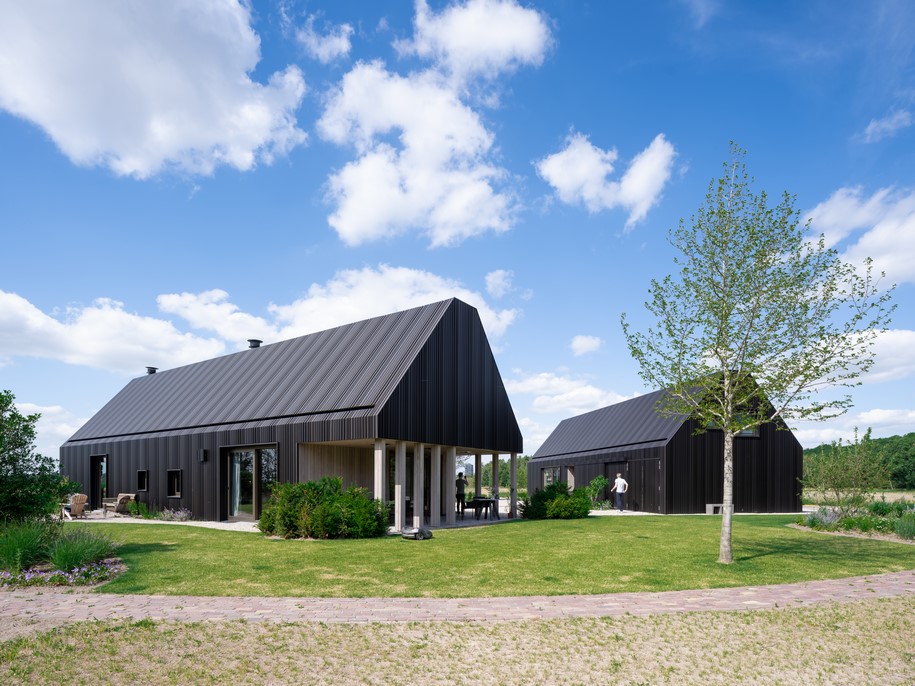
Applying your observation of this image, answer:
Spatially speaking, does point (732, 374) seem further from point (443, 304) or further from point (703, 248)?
point (443, 304)

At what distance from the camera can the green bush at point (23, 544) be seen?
10312 mm

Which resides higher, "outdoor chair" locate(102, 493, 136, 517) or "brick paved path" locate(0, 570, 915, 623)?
"brick paved path" locate(0, 570, 915, 623)

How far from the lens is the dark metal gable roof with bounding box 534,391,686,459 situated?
2927 centimetres

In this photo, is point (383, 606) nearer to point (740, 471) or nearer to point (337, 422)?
point (337, 422)

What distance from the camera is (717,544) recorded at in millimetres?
14883

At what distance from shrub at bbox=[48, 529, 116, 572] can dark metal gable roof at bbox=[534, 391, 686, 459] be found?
65.4ft

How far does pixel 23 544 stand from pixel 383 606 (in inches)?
248

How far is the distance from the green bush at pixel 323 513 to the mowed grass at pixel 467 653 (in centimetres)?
853

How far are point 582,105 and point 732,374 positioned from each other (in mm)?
6810

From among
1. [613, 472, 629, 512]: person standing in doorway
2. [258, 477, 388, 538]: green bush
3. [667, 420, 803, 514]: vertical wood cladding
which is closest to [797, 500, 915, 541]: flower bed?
[667, 420, 803, 514]: vertical wood cladding

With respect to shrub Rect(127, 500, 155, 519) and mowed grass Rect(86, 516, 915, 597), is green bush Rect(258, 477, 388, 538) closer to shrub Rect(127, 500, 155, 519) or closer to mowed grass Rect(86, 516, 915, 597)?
mowed grass Rect(86, 516, 915, 597)

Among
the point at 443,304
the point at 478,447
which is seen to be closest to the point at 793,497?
the point at 478,447

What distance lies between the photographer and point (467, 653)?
6727 millimetres

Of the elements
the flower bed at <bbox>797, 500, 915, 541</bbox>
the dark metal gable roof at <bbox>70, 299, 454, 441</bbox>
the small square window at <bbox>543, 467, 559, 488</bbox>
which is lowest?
the small square window at <bbox>543, 467, 559, 488</bbox>
